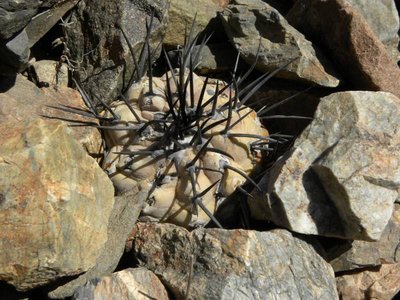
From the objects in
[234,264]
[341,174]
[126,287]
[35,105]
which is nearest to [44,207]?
[126,287]

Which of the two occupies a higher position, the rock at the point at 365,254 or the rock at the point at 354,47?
the rock at the point at 354,47

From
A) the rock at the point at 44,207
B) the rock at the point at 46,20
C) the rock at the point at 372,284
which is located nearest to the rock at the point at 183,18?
the rock at the point at 46,20

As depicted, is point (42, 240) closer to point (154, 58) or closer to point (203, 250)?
point (203, 250)

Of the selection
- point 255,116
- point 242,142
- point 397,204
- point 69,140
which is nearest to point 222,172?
point 242,142

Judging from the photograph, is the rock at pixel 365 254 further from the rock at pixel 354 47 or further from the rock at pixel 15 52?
the rock at pixel 15 52

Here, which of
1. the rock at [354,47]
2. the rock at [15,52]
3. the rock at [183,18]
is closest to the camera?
the rock at [15,52]

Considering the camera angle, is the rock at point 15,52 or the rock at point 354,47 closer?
the rock at point 15,52

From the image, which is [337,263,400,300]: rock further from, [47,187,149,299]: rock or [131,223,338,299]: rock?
[47,187,149,299]: rock
